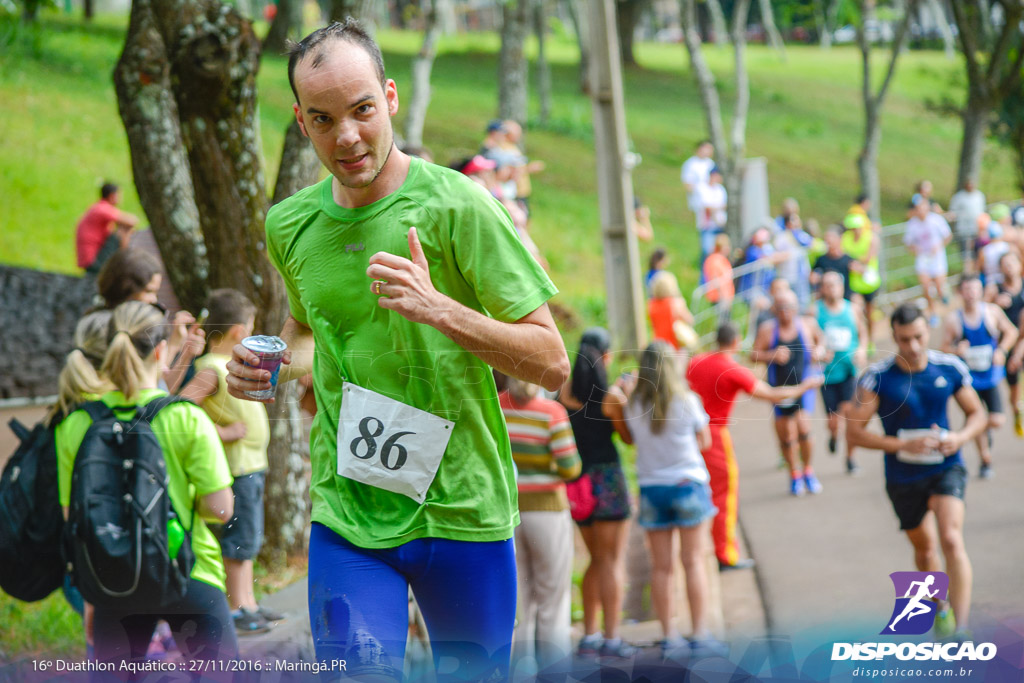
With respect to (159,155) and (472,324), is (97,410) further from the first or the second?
(159,155)

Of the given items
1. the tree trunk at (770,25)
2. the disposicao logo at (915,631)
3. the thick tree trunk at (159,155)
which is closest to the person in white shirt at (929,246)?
the thick tree trunk at (159,155)

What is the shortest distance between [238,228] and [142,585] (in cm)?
246

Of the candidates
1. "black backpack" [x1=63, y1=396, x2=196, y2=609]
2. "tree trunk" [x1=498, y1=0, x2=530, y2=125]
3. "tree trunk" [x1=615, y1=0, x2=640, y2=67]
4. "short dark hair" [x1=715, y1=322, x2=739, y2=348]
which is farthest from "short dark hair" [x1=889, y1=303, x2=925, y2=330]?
"tree trunk" [x1=615, y1=0, x2=640, y2=67]

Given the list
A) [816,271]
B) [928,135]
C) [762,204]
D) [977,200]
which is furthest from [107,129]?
[928,135]

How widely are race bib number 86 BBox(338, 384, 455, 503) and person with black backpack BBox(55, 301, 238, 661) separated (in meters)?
1.41

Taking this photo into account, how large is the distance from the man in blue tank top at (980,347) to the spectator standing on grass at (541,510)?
465 cm

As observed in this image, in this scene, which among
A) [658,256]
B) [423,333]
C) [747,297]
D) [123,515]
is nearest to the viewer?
[423,333]

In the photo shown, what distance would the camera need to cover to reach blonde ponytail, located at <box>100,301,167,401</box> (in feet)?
12.4

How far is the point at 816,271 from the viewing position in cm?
1285

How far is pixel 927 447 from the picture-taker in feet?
18.5

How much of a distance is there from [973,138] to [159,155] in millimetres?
21138

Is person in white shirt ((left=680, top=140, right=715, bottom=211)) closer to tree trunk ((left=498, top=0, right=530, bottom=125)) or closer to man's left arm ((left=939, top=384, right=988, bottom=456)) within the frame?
tree trunk ((left=498, top=0, right=530, bottom=125))

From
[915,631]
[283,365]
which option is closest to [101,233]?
[283,365]

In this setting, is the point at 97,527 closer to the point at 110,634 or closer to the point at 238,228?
the point at 110,634
